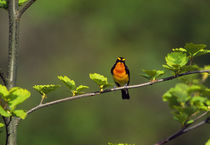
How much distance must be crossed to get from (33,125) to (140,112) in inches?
145

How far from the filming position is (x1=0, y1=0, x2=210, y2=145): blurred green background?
40.6 feet

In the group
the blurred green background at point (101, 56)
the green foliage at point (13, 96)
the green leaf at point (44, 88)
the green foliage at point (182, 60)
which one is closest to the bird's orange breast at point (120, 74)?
the green foliage at point (182, 60)

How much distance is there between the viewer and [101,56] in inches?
549

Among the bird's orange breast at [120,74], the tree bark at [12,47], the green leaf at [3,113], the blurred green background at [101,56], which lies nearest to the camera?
the green leaf at [3,113]

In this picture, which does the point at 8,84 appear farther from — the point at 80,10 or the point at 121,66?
the point at 80,10

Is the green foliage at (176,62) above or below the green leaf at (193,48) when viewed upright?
below

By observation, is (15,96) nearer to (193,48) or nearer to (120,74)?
(193,48)

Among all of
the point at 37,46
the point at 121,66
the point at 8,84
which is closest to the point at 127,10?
the point at 37,46

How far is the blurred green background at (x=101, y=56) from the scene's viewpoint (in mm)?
12367

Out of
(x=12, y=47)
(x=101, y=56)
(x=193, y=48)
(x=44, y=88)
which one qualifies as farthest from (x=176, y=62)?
(x=101, y=56)

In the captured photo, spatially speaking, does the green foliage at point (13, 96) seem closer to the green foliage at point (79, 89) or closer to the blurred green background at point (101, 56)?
the green foliage at point (79, 89)

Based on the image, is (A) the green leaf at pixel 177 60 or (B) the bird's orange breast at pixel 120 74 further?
(B) the bird's orange breast at pixel 120 74

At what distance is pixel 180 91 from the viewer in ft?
5.07

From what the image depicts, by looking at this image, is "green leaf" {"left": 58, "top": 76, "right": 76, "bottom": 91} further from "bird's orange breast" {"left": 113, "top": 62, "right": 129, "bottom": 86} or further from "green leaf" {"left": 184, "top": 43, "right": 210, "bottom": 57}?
"bird's orange breast" {"left": 113, "top": 62, "right": 129, "bottom": 86}
